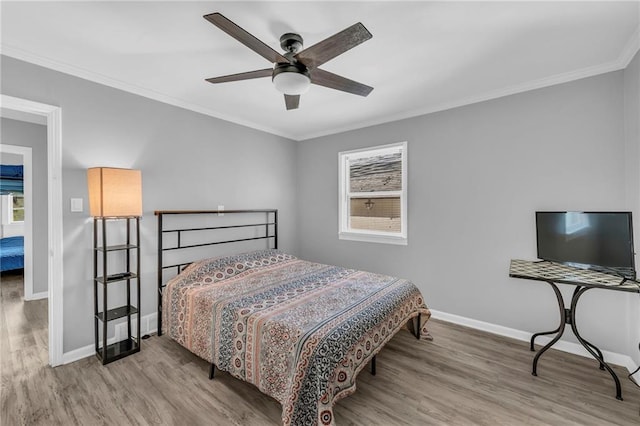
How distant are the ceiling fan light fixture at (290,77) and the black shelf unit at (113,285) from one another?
6.21ft

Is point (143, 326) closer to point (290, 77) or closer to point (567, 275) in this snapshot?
point (290, 77)

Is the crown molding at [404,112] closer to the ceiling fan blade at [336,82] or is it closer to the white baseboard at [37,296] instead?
the ceiling fan blade at [336,82]

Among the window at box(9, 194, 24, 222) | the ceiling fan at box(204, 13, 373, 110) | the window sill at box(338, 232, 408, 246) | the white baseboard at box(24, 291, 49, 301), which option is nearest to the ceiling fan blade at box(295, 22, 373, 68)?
the ceiling fan at box(204, 13, 373, 110)

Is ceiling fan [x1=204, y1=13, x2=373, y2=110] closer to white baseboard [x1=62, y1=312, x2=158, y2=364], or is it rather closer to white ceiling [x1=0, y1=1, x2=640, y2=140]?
white ceiling [x1=0, y1=1, x2=640, y2=140]

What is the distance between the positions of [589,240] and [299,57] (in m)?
2.61

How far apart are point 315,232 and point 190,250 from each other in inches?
76.4

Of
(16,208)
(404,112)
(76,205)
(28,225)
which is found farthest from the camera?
(16,208)

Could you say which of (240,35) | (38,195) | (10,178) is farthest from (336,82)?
(10,178)

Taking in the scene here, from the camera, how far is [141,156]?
283 centimetres

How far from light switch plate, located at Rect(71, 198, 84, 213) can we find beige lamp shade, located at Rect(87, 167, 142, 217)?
0.47 ft

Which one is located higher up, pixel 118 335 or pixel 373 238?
pixel 373 238

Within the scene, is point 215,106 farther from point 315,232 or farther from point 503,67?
point 503,67

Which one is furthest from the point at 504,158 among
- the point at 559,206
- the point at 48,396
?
the point at 48,396

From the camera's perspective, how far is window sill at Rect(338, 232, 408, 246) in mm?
3589
